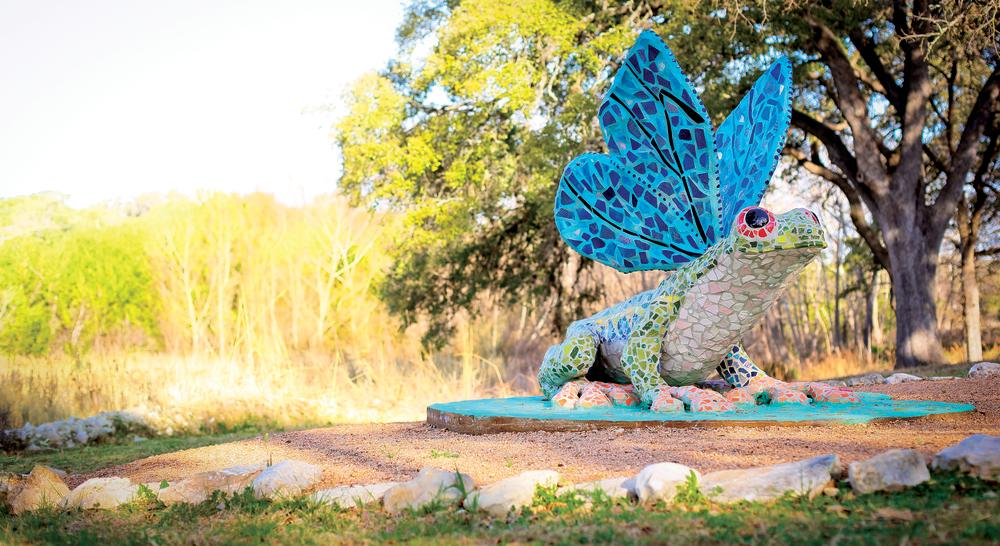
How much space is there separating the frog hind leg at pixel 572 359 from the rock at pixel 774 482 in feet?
7.48

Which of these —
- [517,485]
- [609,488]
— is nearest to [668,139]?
[609,488]

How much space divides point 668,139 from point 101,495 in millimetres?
3869

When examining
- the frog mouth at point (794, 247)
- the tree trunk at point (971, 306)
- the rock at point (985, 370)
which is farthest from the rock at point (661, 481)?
the tree trunk at point (971, 306)

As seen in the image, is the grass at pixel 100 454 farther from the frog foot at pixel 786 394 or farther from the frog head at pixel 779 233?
the frog head at pixel 779 233

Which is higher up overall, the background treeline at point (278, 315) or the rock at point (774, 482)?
the background treeline at point (278, 315)

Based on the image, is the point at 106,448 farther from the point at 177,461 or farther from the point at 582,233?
the point at 582,233

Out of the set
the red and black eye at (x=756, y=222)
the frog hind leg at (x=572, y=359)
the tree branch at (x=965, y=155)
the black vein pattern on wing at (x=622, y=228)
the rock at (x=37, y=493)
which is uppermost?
the tree branch at (x=965, y=155)

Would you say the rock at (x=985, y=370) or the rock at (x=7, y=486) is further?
the rock at (x=985, y=370)

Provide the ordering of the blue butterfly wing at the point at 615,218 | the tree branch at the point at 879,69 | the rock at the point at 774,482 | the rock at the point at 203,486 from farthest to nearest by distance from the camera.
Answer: the tree branch at the point at 879,69 → the blue butterfly wing at the point at 615,218 → the rock at the point at 203,486 → the rock at the point at 774,482

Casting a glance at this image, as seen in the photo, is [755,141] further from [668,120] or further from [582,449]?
[582,449]

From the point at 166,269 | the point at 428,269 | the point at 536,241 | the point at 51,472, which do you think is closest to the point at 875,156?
the point at 536,241

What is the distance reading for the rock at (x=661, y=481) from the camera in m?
3.07

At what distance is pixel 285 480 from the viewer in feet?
12.3

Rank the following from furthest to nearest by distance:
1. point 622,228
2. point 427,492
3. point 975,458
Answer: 1. point 622,228
2. point 427,492
3. point 975,458
